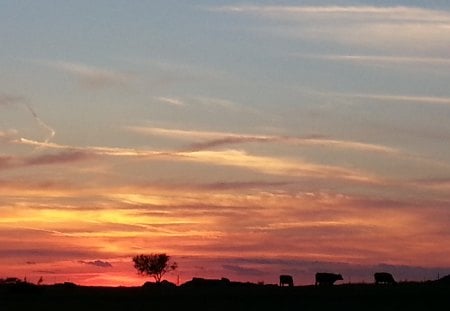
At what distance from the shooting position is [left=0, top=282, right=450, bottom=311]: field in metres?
96.4

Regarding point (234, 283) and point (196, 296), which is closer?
point (196, 296)

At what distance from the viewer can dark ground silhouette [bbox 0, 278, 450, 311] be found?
316 feet

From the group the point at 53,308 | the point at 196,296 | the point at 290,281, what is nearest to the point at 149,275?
the point at 290,281

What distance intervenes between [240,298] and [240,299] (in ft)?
4.11

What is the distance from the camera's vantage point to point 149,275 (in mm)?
189375

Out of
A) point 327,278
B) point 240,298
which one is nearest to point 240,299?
point 240,298

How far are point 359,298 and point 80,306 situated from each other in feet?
72.9

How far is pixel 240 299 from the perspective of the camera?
10375 cm

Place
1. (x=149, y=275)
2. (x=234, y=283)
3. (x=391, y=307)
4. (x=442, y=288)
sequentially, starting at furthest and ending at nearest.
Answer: (x=149, y=275)
(x=234, y=283)
(x=442, y=288)
(x=391, y=307)

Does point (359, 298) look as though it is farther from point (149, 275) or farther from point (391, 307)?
point (149, 275)

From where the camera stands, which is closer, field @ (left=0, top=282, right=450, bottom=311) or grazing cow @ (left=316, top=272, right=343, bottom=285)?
field @ (left=0, top=282, right=450, bottom=311)

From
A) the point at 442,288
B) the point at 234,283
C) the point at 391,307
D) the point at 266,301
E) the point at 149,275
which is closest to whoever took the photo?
the point at 391,307

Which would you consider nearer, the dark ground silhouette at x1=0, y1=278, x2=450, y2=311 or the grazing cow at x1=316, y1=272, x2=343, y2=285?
the dark ground silhouette at x1=0, y1=278, x2=450, y2=311

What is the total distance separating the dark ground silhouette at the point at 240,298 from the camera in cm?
9644
